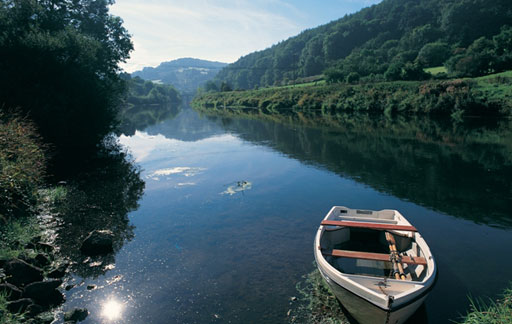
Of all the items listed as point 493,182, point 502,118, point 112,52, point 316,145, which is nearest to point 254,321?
point 493,182

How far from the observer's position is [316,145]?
31.4 meters

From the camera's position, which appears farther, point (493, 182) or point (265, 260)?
point (493, 182)

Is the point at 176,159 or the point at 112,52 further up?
the point at 112,52

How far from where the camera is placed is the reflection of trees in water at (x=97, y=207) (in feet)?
36.1

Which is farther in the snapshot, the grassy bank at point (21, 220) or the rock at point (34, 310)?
the grassy bank at point (21, 220)

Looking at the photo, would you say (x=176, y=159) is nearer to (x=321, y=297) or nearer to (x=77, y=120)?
(x=77, y=120)

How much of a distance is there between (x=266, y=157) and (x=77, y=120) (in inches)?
673

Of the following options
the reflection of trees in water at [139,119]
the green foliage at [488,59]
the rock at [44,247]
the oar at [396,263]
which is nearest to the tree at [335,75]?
the green foliage at [488,59]

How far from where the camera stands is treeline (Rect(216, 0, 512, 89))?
2328 inches

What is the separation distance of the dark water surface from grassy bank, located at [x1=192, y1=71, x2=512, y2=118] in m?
19.2

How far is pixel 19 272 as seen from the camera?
8.70 metres

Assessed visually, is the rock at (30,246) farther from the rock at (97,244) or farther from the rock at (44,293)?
the rock at (44,293)

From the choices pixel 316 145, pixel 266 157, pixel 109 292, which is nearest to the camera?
pixel 109 292

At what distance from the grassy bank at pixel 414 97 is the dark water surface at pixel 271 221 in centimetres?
1917
